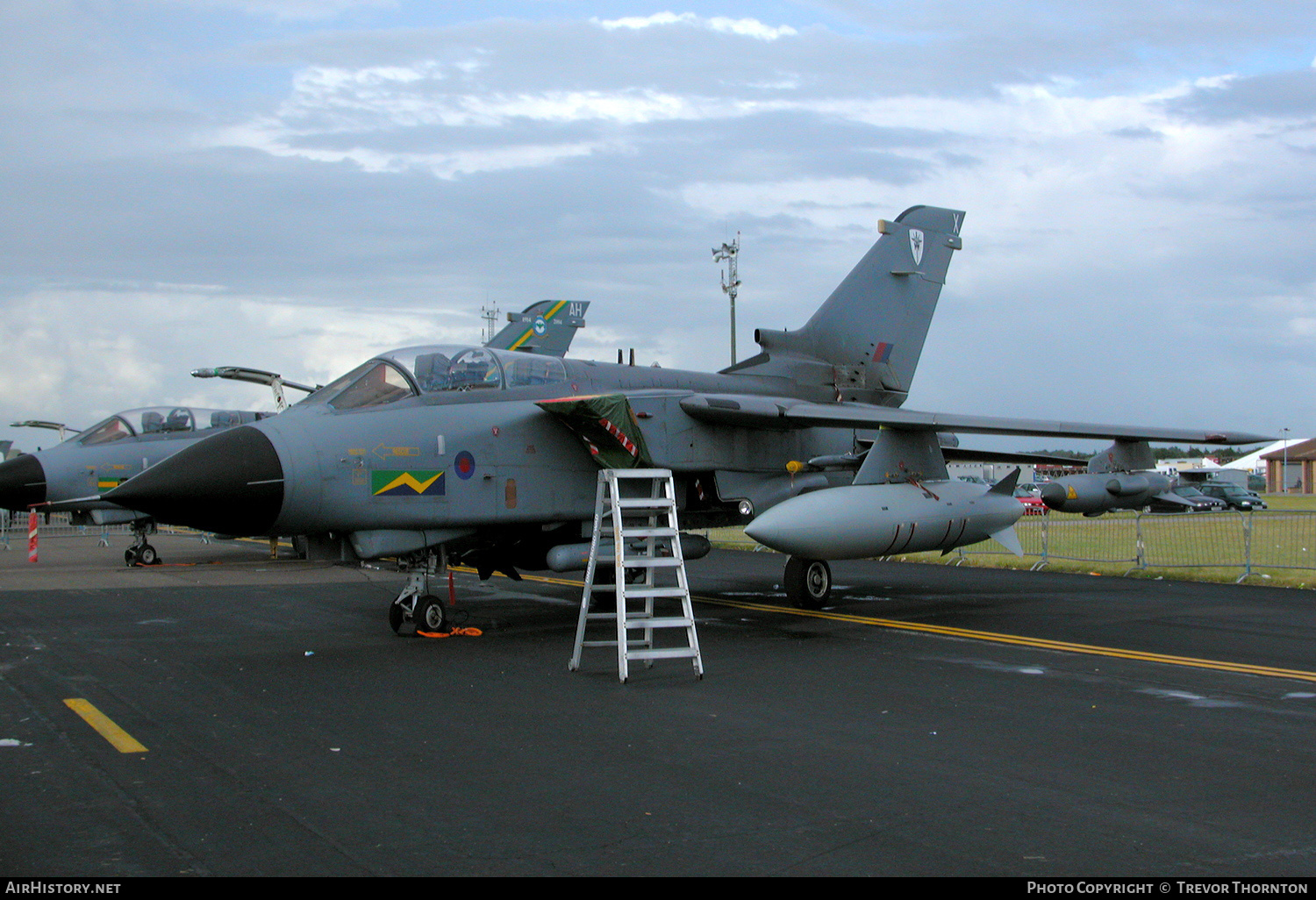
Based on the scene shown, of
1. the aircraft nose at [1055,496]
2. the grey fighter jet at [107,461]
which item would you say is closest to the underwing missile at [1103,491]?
the aircraft nose at [1055,496]

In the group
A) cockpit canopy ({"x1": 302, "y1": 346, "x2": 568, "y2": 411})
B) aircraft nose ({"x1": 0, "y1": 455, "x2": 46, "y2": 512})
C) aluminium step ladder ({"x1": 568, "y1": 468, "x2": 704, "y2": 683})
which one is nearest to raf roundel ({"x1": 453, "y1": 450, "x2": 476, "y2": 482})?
cockpit canopy ({"x1": 302, "y1": 346, "x2": 568, "y2": 411})

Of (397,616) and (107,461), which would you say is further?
(107,461)

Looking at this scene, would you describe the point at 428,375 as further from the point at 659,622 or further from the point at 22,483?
the point at 22,483

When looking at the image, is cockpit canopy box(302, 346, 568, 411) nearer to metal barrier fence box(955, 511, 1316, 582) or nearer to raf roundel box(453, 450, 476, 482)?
raf roundel box(453, 450, 476, 482)

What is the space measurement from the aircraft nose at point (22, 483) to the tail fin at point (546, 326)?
11064 mm

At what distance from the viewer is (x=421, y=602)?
11.1 metres

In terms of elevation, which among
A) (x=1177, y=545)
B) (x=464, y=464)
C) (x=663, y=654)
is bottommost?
(x=663, y=654)

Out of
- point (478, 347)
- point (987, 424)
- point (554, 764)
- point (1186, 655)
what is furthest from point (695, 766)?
point (987, 424)

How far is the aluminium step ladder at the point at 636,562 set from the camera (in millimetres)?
8817

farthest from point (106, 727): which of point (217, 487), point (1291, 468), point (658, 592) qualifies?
point (1291, 468)

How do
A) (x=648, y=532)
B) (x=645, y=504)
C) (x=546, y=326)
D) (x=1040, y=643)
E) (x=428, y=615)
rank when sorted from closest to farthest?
(x=648, y=532), (x=645, y=504), (x=1040, y=643), (x=428, y=615), (x=546, y=326)

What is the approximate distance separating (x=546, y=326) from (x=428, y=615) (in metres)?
18.4

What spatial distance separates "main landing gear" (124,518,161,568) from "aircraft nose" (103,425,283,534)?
1382 cm

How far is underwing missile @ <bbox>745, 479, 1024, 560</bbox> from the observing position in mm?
11570
